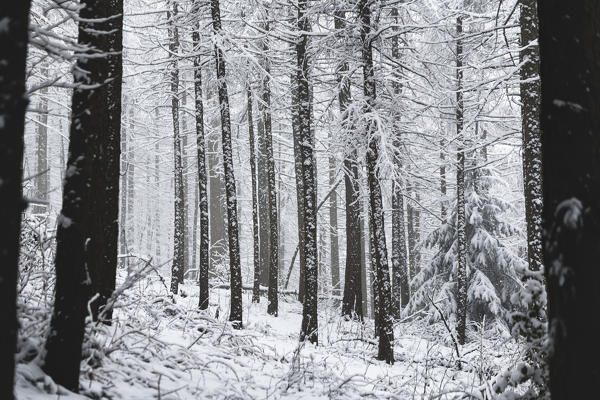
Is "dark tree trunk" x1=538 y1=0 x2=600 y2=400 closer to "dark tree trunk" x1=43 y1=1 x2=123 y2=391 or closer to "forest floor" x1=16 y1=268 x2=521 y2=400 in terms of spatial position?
"forest floor" x1=16 y1=268 x2=521 y2=400

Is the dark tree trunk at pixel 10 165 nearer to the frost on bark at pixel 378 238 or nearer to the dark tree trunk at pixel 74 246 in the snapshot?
the dark tree trunk at pixel 74 246

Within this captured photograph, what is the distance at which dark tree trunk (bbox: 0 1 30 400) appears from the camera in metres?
1.96

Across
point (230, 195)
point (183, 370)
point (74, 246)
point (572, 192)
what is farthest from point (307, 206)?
point (572, 192)

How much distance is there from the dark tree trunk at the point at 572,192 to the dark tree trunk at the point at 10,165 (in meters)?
2.75

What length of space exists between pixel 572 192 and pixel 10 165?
284 cm

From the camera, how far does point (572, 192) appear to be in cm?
259

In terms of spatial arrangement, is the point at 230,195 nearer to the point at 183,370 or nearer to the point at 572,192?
the point at 183,370

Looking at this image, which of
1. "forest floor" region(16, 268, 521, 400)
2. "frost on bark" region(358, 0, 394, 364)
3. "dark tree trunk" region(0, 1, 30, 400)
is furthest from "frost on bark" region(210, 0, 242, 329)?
"dark tree trunk" region(0, 1, 30, 400)

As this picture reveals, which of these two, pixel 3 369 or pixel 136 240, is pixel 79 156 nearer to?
pixel 3 369

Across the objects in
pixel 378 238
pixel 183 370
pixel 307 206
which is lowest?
pixel 183 370

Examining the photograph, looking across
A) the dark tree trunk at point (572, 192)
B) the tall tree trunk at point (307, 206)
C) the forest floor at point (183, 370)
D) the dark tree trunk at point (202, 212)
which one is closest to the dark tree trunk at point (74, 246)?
the forest floor at point (183, 370)

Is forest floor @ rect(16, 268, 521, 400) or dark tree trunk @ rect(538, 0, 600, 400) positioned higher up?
dark tree trunk @ rect(538, 0, 600, 400)

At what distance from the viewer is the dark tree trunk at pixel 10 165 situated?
196cm

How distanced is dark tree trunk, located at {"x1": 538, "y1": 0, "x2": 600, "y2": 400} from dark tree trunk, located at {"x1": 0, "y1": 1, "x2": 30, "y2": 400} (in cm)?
275
